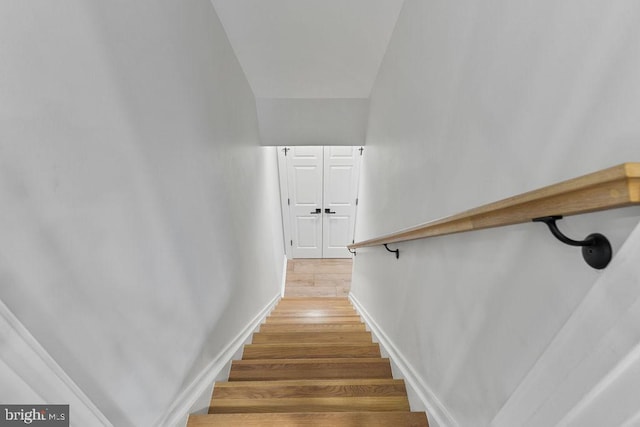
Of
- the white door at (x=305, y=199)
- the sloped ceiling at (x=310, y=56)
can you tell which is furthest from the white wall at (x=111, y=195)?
the white door at (x=305, y=199)

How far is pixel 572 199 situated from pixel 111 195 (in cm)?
97

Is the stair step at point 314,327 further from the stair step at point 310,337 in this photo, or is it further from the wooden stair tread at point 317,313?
the wooden stair tread at point 317,313

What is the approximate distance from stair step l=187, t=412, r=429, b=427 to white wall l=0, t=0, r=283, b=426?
0.19 m

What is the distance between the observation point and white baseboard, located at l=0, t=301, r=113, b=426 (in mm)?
479

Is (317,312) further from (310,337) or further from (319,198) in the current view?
(319,198)

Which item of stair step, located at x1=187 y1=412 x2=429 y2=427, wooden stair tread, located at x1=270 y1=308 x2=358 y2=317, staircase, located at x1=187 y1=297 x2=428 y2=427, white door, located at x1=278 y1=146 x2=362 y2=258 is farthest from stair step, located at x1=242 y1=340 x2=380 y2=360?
white door, located at x1=278 y1=146 x2=362 y2=258

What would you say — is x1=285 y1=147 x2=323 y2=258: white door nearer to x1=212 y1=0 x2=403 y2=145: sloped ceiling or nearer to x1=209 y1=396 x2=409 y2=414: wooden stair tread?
x1=212 y1=0 x2=403 y2=145: sloped ceiling

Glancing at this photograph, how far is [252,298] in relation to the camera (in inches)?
93.3

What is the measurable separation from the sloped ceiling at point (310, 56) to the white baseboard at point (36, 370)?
6.00ft

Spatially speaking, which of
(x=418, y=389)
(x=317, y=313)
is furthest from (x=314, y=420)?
(x=317, y=313)

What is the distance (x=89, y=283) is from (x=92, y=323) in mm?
95

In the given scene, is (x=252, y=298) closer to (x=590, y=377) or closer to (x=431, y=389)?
(x=431, y=389)

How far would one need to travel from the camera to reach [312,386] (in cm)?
135

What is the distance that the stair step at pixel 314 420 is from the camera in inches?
42.1
